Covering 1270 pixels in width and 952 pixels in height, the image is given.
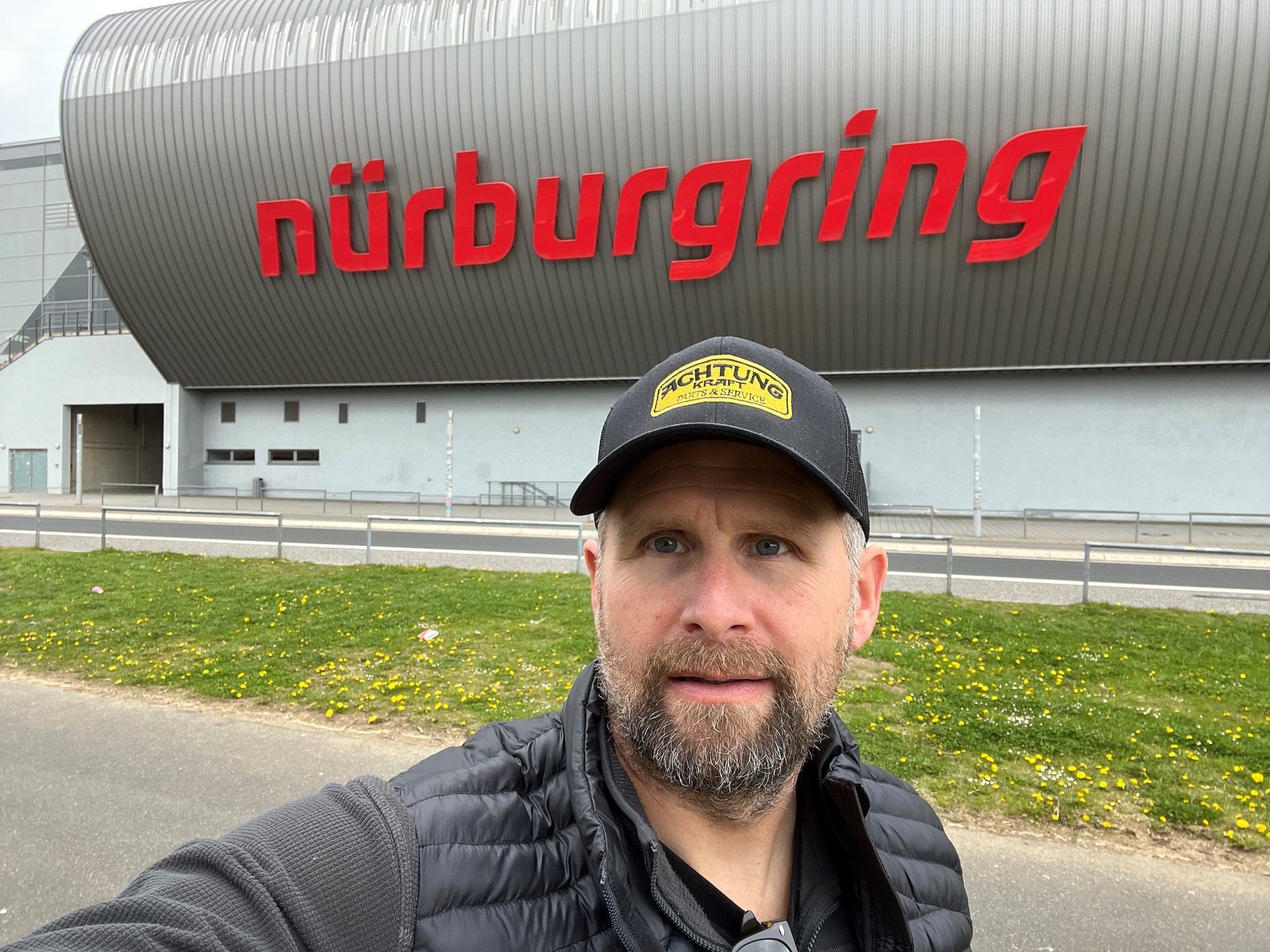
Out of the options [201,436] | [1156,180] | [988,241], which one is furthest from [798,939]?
[201,436]

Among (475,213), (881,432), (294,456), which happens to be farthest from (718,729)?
(294,456)

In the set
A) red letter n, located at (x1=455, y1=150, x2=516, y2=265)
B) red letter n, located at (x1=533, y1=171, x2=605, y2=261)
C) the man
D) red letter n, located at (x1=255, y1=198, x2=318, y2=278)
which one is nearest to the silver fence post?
the man

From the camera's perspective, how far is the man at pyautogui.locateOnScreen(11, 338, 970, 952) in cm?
124

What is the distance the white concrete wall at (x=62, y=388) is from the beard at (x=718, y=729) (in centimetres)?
3281

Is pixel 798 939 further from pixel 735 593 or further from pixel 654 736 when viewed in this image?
pixel 735 593

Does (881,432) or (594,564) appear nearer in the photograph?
(594,564)

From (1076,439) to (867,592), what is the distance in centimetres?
2322

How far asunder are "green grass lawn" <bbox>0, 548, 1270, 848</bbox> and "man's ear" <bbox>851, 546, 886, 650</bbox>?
320 cm

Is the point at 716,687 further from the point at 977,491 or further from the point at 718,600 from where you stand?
the point at 977,491

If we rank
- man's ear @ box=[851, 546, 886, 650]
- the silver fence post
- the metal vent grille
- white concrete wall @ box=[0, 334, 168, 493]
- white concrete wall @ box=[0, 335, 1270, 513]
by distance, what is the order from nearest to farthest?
man's ear @ box=[851, 546, 886, 650] → the silver fence post → white concrete wall @ box=[0, 335, 1270, 513] → white concrete wall @ box=[0, 334, 168, 493] → the metal vent grille

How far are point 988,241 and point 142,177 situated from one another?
84.5 feet

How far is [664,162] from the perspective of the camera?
20766 millimetres

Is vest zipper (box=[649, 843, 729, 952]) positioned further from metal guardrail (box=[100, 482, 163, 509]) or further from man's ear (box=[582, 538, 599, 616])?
metal guardrail (box=[100, 482, 163, 509])

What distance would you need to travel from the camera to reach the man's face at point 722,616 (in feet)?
4.53
